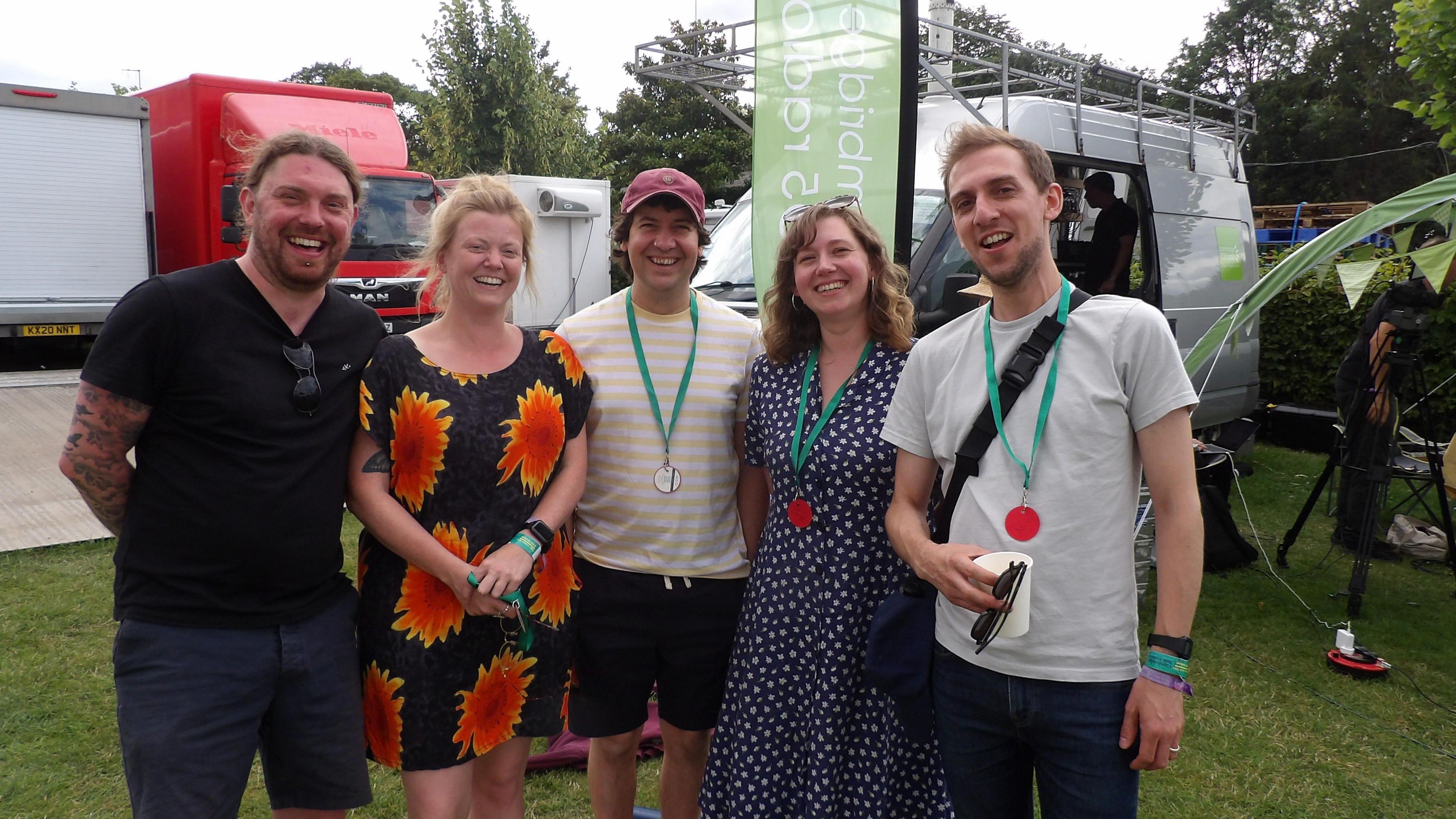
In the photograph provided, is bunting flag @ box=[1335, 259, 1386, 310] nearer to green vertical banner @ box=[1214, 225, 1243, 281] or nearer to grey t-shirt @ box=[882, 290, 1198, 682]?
grey t-shirt @ box=[882, 290, 1198, 682]

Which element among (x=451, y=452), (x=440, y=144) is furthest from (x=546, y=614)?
(x=440, y=144)

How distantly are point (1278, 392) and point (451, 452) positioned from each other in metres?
10.8

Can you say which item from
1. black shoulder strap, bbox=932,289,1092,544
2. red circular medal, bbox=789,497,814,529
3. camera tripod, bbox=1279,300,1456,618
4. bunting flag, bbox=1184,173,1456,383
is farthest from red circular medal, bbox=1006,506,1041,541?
camera tripod, bbox=1279,300,1456,618

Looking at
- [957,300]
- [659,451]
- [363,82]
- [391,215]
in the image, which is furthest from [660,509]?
[363,82]

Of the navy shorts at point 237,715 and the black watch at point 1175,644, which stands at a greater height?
the black watch at point 1175,644

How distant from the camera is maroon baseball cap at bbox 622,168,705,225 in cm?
242

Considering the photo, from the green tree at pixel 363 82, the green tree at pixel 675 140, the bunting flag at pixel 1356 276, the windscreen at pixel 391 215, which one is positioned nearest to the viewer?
the bunting flag at pixel 1356 276

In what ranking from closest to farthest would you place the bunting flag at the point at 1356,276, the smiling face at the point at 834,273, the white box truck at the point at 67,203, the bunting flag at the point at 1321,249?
the smiling face at the point at 834,273 → the bunting flag at the point at 1321,249 → the bunting flag at the point at 1356,276 → the white box truck at the point at 67,203

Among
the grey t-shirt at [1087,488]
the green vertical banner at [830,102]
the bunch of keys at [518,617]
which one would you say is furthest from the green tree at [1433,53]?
the bunch of keys at [518,617]

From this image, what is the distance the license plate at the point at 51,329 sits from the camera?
10.2 meters

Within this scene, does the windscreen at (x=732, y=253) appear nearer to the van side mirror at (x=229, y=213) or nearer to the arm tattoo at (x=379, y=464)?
the arm tattoo at (x=379, y=464)

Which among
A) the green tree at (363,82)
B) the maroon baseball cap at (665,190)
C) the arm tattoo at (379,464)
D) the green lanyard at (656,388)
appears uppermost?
the green tree at (363,82)

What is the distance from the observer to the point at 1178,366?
63.3 inches

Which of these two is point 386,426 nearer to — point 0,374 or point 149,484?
point 149,484
